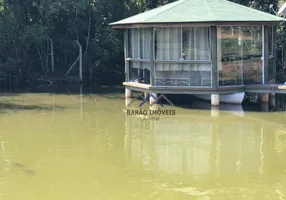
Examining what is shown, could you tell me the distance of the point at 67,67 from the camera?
84.0ft

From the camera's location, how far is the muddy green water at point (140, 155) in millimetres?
7586

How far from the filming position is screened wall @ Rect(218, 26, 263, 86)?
15.0 m

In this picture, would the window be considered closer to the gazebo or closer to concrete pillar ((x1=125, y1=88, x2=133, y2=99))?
the gazebo

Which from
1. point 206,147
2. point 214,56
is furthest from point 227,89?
point 206,147

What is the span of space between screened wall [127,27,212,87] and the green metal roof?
1.48 ft

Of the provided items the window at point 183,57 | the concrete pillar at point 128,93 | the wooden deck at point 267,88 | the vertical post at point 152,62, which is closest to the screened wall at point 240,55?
the wooden deck at point 267,88

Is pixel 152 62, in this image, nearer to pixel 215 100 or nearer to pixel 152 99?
pixel 152 99

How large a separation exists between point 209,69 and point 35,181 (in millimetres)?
8517

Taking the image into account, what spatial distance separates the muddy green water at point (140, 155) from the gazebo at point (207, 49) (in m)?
1.07

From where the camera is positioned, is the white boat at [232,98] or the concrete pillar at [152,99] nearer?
the white boat at [232,98]

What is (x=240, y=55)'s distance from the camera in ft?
50.0

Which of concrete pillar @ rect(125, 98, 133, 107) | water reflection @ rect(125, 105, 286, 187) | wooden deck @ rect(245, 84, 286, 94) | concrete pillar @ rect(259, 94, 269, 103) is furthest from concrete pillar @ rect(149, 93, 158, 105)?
concrete pillar @ rect(259, 94, 269, 103)

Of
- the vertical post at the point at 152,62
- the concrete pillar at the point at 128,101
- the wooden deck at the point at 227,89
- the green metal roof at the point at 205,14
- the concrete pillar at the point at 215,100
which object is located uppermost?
the green metal roof at the point at 205,14

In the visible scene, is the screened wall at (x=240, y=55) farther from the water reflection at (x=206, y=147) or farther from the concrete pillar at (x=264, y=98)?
the water reflection at (x=206, y=147)
